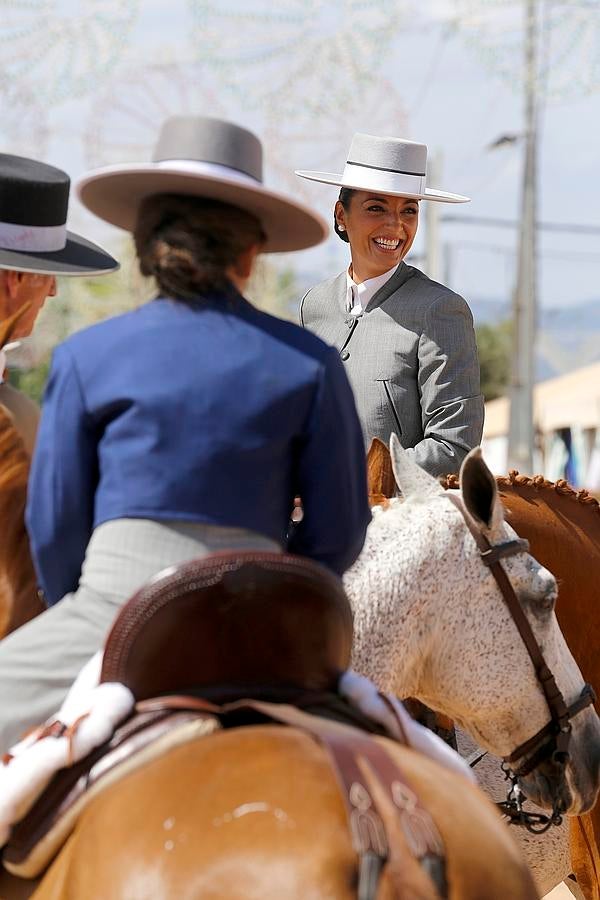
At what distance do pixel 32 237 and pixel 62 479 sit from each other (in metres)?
1.09

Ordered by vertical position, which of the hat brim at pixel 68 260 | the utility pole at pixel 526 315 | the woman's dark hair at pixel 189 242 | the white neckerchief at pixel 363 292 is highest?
the woman's dark hair at pixel 189 242

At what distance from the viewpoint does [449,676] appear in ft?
13.3

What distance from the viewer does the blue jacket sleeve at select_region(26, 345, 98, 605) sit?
283 centimetres

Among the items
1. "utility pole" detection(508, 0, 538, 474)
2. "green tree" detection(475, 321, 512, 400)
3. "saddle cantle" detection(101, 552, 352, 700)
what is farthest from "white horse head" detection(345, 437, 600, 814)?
"green tree" detection(475, 321, 512, 400)

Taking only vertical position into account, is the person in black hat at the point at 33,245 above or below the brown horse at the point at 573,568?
above

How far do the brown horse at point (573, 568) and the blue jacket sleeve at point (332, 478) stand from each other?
2.01m

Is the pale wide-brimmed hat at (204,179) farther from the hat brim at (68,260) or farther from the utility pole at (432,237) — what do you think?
the utility pole at (432,237)

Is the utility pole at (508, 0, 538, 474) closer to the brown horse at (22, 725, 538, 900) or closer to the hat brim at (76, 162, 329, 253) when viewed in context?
the hat brim at (76, 162, 329, 253)

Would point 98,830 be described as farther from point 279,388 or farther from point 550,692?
point 550,692

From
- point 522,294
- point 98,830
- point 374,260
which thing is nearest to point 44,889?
point 98,830

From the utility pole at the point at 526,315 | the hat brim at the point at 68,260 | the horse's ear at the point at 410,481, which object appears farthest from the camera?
the utility pole at the point at 526,315

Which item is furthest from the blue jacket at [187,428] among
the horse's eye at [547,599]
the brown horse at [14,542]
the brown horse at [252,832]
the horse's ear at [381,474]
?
the horse's ear at [381,474]

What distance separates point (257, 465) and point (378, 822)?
0.90m

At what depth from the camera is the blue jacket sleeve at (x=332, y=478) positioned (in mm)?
2916
